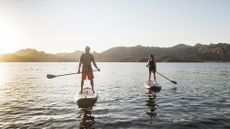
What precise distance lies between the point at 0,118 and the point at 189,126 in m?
10.4

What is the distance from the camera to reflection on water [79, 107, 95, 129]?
12688 millimetres

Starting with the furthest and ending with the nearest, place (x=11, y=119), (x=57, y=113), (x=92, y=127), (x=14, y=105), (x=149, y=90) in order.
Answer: (x=149, y=90), (x=14, y=105), (x=57, y=113), (x=11, y=119), (x=92, y=127)

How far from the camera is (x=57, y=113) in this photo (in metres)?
15.7

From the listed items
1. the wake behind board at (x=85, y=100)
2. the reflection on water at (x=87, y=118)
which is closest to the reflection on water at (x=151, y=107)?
the reflection on water at (x=87, y=118)

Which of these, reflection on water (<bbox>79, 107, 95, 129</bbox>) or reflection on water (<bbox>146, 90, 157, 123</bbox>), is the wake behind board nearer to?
reflection on water (<bbox>79, 107, 95, 129</bbox>)

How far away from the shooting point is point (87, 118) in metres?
14.3

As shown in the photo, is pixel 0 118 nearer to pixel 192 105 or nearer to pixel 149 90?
pixel 192 105

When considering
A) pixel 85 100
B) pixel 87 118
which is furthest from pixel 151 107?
pixel 87 118

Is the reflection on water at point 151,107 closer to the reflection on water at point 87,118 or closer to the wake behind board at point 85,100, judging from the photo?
the reflection on water at point 87,118

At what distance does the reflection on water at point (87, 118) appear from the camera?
12.7m

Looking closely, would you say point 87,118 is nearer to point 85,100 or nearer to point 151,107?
point 85,100

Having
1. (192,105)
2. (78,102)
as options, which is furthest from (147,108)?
(78,102)

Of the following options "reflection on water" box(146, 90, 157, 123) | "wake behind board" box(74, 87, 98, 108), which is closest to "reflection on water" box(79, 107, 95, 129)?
"wake behind board" box(74, 87, 98, 108)

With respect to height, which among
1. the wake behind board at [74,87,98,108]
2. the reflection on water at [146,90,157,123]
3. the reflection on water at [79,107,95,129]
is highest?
the wake behind board at [74,87,98,108]
